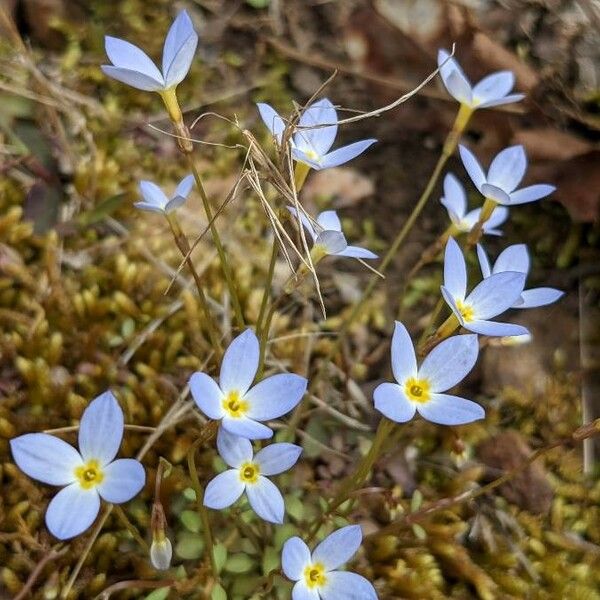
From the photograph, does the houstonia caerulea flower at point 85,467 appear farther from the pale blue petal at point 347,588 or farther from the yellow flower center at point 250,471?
the pale blue petal at point 347,588

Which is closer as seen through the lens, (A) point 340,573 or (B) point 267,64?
(A) point 340,573

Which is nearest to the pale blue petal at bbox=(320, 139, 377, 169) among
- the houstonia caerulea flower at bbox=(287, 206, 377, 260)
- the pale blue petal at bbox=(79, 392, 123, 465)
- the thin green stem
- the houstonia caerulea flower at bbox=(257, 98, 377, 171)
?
the houstonia caerulea flower at bbox=(257, 98, 377, 171)

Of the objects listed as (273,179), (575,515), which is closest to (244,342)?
(273,179)

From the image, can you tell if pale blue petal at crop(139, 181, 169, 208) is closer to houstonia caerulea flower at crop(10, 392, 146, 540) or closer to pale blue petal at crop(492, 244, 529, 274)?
houstonia caerulea flower at crop(10, 392, 146, 540)

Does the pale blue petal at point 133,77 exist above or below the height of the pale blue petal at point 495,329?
above

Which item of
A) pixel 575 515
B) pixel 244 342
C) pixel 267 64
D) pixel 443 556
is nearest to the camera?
pixel 244 342

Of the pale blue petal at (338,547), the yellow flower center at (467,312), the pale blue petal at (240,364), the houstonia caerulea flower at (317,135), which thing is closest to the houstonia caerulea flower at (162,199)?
the houstonia caerulea flower at (317,135)

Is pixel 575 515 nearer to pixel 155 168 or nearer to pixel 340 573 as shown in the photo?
pixel 340 573
